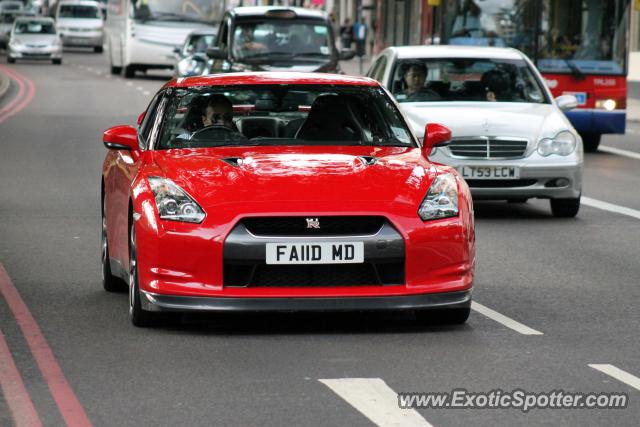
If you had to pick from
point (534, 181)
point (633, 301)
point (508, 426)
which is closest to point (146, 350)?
point (508, 426)

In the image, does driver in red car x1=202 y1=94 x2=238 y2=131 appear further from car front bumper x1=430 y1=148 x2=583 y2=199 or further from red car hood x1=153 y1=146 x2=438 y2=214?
car front bumper x1=430 y1=148 x2=583 y2=199

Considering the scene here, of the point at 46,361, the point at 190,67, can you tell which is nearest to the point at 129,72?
Result: the point at 190,67

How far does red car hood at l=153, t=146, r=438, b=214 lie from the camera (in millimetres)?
8875

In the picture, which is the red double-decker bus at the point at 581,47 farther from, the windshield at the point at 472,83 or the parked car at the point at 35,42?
the parked car at the point at 35,42

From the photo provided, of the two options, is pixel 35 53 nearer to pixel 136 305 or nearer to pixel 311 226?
pixel 136 305

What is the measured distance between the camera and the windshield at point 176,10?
49750 millimetres

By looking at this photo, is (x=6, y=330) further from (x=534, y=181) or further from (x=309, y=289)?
(x=534, y=181)

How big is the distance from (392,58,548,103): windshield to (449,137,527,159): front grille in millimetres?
1317

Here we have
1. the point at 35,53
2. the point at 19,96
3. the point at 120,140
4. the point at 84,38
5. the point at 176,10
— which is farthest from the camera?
the point at 84,38

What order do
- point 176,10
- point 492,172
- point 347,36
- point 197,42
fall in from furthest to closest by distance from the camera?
point 347,36
point 176,10
point 197,42
point 492,172

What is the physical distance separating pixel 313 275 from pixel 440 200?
2.59 feet

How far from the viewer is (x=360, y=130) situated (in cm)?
1039

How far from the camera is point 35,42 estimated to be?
63375mm

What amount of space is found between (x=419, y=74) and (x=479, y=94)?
2.00 ft
